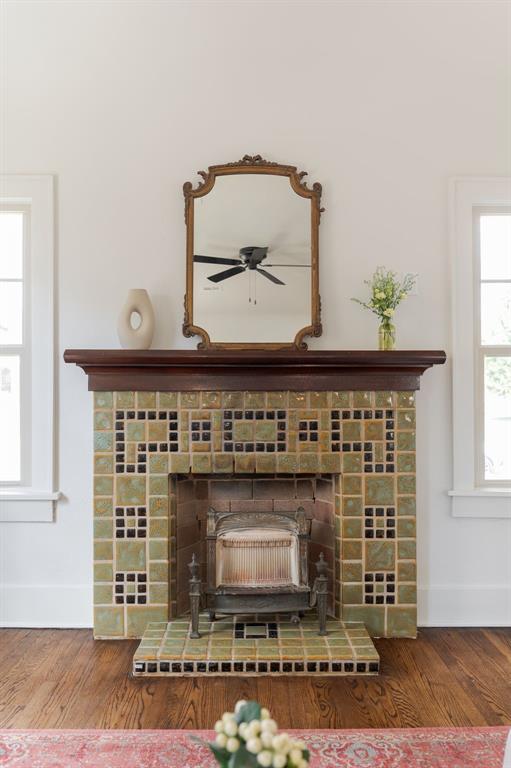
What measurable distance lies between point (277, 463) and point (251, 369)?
488 mm

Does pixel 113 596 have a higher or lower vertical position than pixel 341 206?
lower

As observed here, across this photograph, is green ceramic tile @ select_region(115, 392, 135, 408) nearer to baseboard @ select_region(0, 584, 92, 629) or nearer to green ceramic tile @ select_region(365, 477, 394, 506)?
baseboard @ select_region(0, 584, 92, 629)

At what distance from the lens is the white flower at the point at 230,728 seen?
109 cm

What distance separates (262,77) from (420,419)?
198 cm

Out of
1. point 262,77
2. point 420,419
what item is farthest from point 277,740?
point 262,77

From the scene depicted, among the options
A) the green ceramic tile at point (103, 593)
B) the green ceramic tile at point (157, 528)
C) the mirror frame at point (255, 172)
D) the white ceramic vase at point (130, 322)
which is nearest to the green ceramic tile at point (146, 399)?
the white ceramic vase at point (130, 322)

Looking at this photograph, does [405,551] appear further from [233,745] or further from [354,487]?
[233,745]

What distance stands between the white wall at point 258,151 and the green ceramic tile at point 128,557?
26 centimetres

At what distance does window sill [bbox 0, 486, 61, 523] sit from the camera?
120 inches

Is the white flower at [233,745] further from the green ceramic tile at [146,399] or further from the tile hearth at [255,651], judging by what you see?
the green ceramic tile at [146,399]

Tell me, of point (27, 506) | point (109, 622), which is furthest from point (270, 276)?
point (109, 622)

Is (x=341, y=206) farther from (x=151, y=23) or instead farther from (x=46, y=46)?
A: (x=46, y=46)

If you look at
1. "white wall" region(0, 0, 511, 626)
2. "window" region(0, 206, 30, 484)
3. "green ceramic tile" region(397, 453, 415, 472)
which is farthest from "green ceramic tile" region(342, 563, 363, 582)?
"window" region(0, 206, 30, 484)

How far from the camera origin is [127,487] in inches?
115
